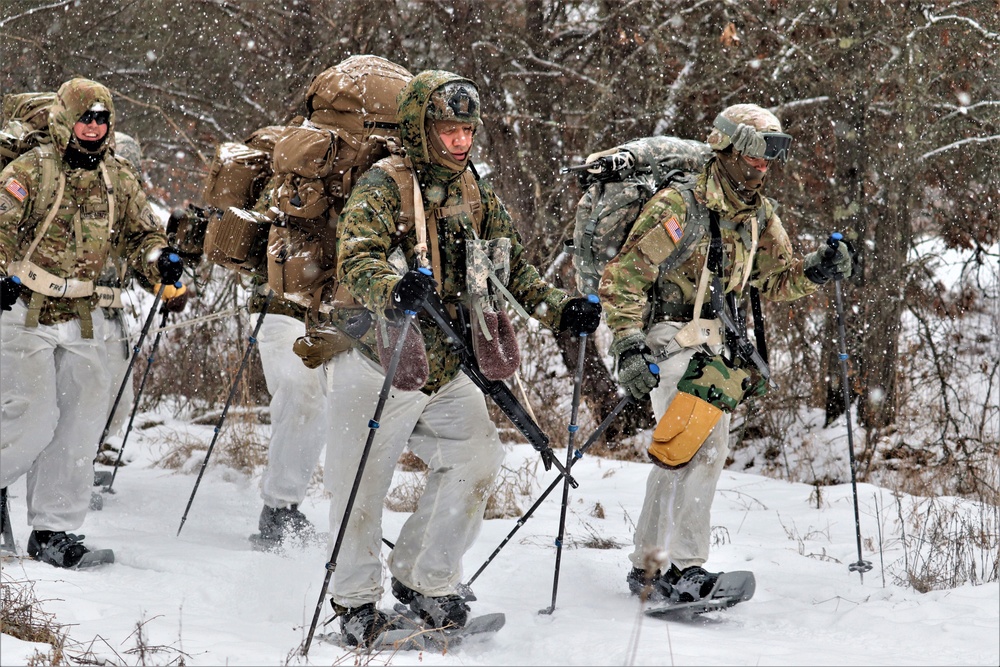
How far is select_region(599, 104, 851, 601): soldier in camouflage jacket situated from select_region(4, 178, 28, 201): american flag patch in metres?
3.03

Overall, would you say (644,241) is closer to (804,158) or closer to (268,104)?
(804,158)

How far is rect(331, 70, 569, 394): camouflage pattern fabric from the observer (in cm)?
395

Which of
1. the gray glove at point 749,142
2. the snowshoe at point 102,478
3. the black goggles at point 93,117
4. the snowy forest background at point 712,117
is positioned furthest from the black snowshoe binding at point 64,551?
the gray glove at point 749,142

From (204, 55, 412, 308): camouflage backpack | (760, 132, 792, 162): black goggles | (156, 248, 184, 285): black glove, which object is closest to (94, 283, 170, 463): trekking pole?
(156, 248, 184, 285): black glove

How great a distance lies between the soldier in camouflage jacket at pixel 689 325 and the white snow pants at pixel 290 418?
6.95 ft

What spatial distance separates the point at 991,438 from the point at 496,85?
5028mm

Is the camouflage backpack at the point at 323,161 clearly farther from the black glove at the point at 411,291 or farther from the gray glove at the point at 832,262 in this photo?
the gray glove at the point at 832,262

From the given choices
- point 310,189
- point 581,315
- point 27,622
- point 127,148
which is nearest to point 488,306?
point 581,315

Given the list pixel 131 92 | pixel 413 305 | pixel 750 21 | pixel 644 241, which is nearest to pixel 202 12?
pixel 131 92

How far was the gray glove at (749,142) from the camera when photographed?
15.8ft

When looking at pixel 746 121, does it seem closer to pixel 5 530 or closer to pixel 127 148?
pixel 5 530

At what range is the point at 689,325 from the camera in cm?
492

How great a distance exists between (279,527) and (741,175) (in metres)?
3.31

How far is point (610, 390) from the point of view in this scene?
9.46 m
